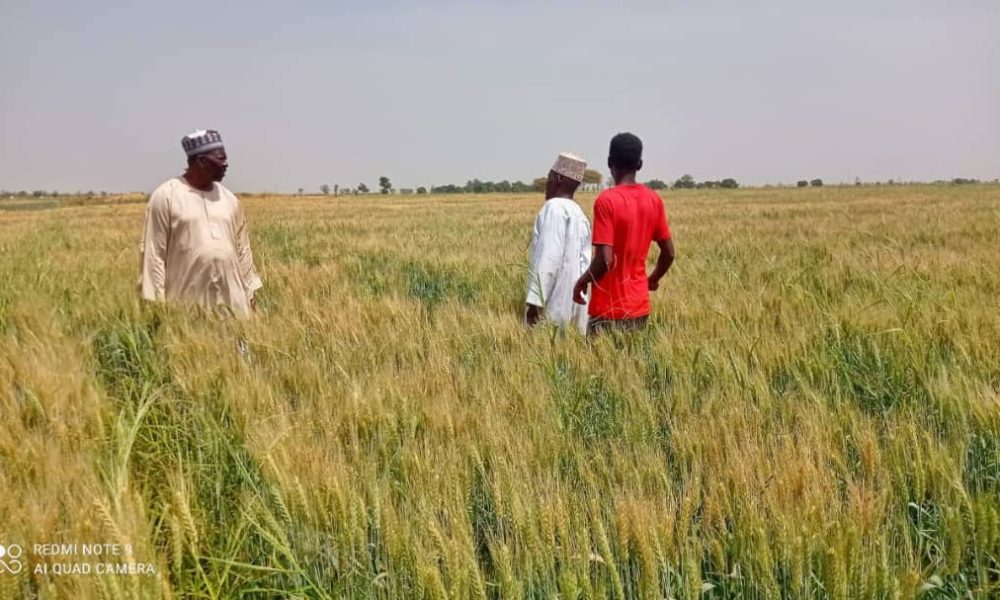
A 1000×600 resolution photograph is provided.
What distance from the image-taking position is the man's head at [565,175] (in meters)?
3.54

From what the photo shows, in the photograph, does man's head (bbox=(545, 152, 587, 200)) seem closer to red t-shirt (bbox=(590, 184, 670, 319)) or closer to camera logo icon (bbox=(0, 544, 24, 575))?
red t-shirt (bbox=(590, 184, 670, 319))

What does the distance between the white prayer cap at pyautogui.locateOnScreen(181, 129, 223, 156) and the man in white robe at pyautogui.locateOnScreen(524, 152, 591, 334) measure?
69.7 inches

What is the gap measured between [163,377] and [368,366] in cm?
80

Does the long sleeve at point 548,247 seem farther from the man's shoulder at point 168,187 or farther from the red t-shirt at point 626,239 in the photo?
the man's shoulder at point 168,187

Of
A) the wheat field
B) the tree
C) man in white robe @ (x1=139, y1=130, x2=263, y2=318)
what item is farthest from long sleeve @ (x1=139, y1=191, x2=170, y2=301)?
the tree

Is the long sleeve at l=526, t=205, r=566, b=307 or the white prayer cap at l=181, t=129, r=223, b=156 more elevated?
the white prayer cap at l=181, t=129, r=223, b=156

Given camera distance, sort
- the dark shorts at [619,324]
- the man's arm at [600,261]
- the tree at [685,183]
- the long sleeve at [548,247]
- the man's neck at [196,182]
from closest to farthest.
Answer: the man's arm at [600,261], the dark shorts at [619,324], the man's neck at [196,182], the long sleeve at [548,247], the tree at [685,183]

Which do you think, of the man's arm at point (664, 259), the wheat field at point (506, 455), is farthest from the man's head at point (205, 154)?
the man's arm at point (664, 259)

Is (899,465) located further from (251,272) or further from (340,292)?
(340,292)

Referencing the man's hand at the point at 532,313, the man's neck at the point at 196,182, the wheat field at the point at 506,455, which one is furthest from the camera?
the man's hand at the point at 532,313

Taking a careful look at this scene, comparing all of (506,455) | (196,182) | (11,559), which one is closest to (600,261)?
(506,455)

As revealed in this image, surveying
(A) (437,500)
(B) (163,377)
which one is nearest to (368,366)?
(B) (163,377)

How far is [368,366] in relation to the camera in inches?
105

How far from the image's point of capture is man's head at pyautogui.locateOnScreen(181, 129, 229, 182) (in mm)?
3193
